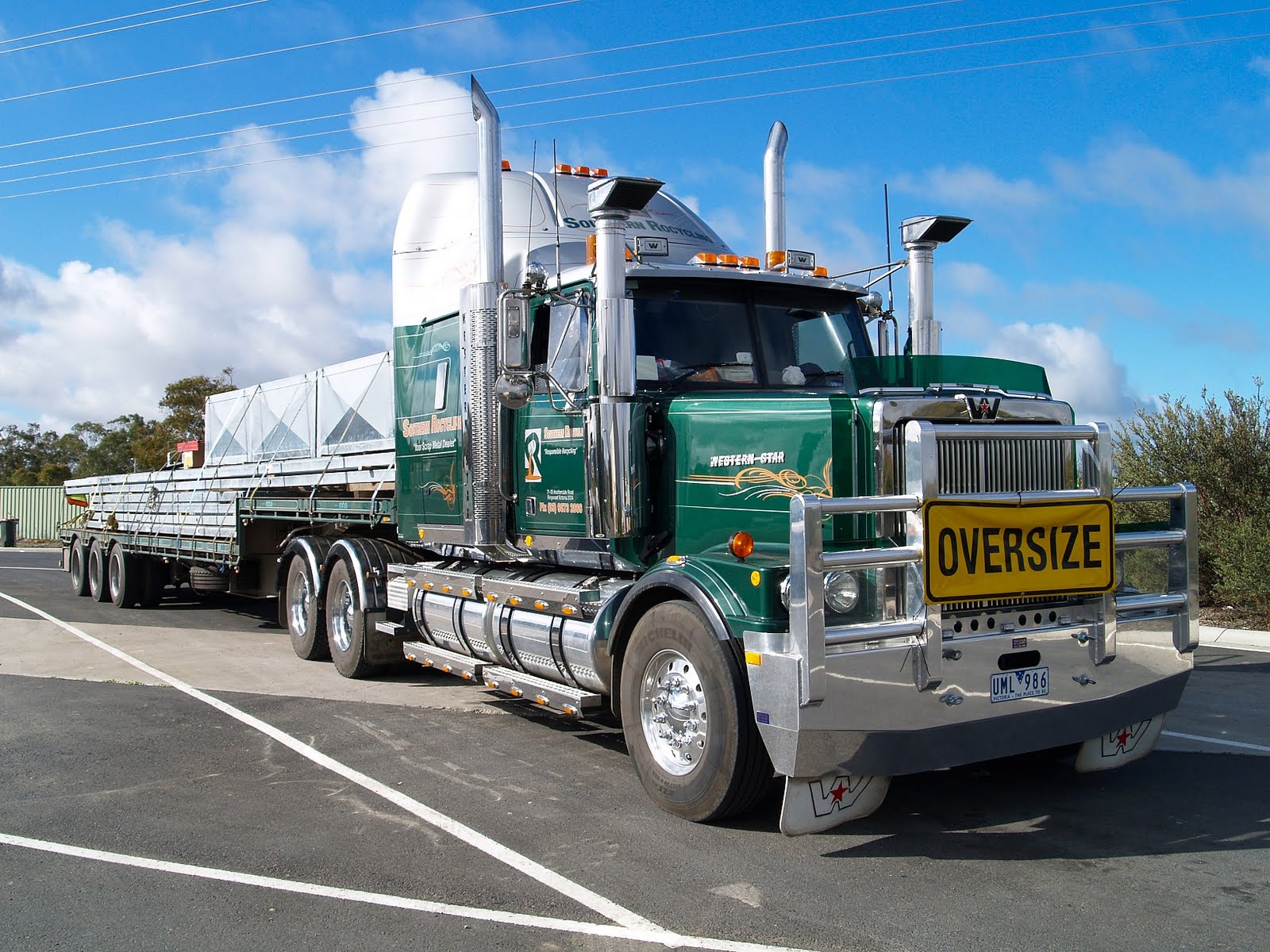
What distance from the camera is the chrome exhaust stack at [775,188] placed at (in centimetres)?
870

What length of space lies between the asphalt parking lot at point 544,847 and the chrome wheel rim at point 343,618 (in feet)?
5.48

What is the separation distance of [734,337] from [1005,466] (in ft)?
6.62

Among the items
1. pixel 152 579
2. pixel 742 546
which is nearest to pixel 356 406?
pixel 742 546

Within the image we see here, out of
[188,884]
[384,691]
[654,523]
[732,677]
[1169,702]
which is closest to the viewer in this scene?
[188,884]

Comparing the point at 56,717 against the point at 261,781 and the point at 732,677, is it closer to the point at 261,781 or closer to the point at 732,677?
the point at 261,781

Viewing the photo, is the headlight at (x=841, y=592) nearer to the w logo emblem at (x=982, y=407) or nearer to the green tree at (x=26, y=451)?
the w logo emblem at (x=982, y=407)

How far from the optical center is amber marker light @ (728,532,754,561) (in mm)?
5156

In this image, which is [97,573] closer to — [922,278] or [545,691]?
Answer: [545,691]

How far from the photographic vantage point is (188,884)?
465 cm

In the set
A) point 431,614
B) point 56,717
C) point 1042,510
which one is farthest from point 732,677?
point 56,717

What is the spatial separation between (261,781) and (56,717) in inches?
114

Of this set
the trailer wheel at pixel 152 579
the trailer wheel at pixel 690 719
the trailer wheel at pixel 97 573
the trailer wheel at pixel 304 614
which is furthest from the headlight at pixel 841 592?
the trailer wheel at pixel 97 573

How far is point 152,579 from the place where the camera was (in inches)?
654

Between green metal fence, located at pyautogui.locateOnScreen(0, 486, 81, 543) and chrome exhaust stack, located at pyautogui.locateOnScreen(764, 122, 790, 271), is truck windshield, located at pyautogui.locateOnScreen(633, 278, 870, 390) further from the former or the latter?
green metal fence, located at pyautogui.locateOnScreen(0, 486, 81, 543)
